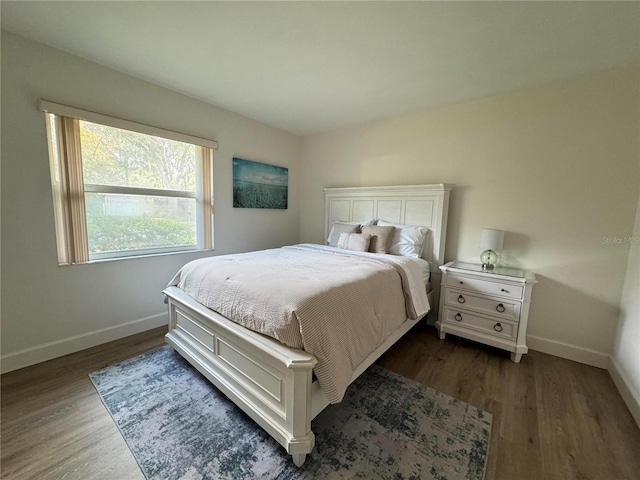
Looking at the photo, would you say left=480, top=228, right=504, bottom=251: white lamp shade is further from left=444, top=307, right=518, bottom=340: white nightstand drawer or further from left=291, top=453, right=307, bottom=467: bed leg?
left=291, top=453, right=307, bottom=467: bed leg

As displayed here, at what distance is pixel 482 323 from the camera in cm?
240

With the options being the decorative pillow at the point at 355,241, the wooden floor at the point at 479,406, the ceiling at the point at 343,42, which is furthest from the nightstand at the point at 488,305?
the ceiling at the point at 343,42

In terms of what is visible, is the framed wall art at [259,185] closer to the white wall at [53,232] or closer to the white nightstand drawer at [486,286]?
the white wall at [53,232]

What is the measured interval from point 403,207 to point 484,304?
1.33 m

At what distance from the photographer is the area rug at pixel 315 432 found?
4.19 feet

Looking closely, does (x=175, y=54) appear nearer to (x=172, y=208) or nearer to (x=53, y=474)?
(x=172, y=208)

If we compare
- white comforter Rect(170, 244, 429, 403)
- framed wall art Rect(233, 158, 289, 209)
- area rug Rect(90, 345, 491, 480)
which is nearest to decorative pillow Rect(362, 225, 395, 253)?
white comforter Rect(170, 244, 429, 403)

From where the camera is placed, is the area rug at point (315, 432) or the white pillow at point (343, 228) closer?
the area rug at point (315, 432)

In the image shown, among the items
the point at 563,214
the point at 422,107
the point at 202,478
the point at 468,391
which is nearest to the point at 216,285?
the point at 202,478

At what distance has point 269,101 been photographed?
9.34ft

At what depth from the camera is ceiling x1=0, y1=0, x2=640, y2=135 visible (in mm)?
1525

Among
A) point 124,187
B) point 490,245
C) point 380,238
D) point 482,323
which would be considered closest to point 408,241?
point 380,238

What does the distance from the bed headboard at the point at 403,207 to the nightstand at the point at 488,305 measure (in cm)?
37

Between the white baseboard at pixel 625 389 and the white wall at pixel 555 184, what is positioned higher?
the white wall at pixel 555 184
